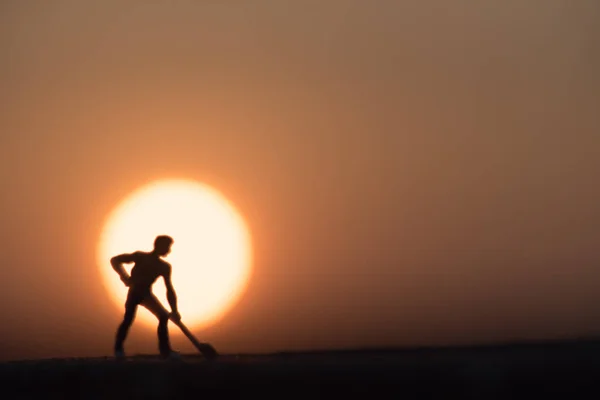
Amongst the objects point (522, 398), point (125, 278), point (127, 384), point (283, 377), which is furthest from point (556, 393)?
point (125, 278)

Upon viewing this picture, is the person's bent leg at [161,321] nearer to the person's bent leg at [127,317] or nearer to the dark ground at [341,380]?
the person's bent leg at [127,317]

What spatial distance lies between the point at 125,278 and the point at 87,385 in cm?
450

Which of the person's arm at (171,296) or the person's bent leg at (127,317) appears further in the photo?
the person's bent leg at (127,317)

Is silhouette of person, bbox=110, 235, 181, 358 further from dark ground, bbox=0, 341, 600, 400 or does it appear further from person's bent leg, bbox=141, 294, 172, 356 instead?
dark ground, bbox=0, 341, 600, 400

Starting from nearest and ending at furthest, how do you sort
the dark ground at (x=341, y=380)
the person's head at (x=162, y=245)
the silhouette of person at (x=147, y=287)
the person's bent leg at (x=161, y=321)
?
the dark ground at (x=341, y=380)
the person's head at (x=162, y=245)
the silhouette of person at (x=147, y=287)
the person's bent leg at (x=161, y=321)

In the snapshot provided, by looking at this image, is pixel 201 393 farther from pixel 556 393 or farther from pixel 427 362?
pixel 556 393

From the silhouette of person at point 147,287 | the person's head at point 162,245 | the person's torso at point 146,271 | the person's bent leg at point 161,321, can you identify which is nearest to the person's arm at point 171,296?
the silhouette of person at point 147,287

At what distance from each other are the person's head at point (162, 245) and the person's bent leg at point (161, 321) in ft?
2.94

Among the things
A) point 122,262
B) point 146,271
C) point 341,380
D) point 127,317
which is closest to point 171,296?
point 146,271

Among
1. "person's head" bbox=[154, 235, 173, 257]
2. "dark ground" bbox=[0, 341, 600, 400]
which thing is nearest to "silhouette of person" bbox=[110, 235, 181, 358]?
"person's head" bbox=[154, 235, 173, 257]

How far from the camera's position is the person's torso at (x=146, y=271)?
14.4 m

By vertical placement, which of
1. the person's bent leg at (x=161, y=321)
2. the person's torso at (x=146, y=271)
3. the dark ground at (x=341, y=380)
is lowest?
the dark ground at (x=341, y=380)

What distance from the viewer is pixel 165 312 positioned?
1472cm

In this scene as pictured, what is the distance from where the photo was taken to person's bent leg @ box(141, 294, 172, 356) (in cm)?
1448
